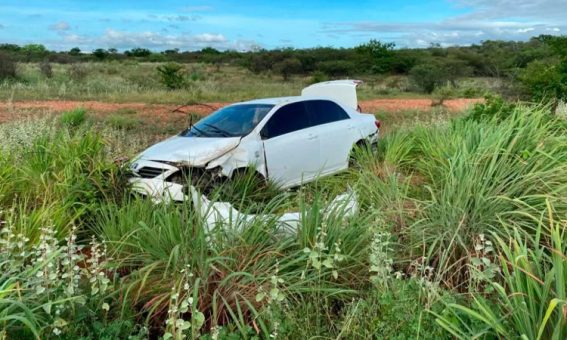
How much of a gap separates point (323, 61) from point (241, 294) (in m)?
58.8

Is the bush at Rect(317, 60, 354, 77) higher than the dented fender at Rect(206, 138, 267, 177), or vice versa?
the dented fender at Rect(206, 138, 267, 177)

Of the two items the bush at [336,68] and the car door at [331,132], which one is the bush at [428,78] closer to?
the bush at [336,68]

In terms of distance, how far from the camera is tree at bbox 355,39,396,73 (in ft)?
189

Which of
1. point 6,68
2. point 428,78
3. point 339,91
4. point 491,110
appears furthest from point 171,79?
point 491,110

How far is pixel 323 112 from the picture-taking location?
977 centimetres

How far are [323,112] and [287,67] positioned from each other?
1817 inches

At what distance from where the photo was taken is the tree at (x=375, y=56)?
5775 centimetres

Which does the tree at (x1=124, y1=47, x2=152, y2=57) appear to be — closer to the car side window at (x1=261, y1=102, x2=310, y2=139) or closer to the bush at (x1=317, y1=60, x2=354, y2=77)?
the bush at (x1=317, y1=60, x2=354, y2=77)

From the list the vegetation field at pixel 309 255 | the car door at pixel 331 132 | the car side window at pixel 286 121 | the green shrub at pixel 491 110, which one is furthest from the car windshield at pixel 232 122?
the green shrub at pixel 491 110

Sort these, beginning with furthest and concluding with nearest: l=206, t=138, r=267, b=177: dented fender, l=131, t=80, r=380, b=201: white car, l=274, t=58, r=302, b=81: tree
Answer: l=274, t=58, r=302, b=81: tree → l=206, t=138, r=267, b=177: dented fender → l=131, t=80, r=380, b=201: white car

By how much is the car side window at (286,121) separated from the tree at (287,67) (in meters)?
44.8

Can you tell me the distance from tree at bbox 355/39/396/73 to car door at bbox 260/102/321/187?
164 feet

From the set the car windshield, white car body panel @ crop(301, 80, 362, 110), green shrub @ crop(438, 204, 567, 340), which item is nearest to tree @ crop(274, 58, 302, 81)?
white car body panel @ crop(301, 80, 362, 110)

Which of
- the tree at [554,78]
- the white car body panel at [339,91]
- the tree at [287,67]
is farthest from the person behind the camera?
the tree at [287,67]
